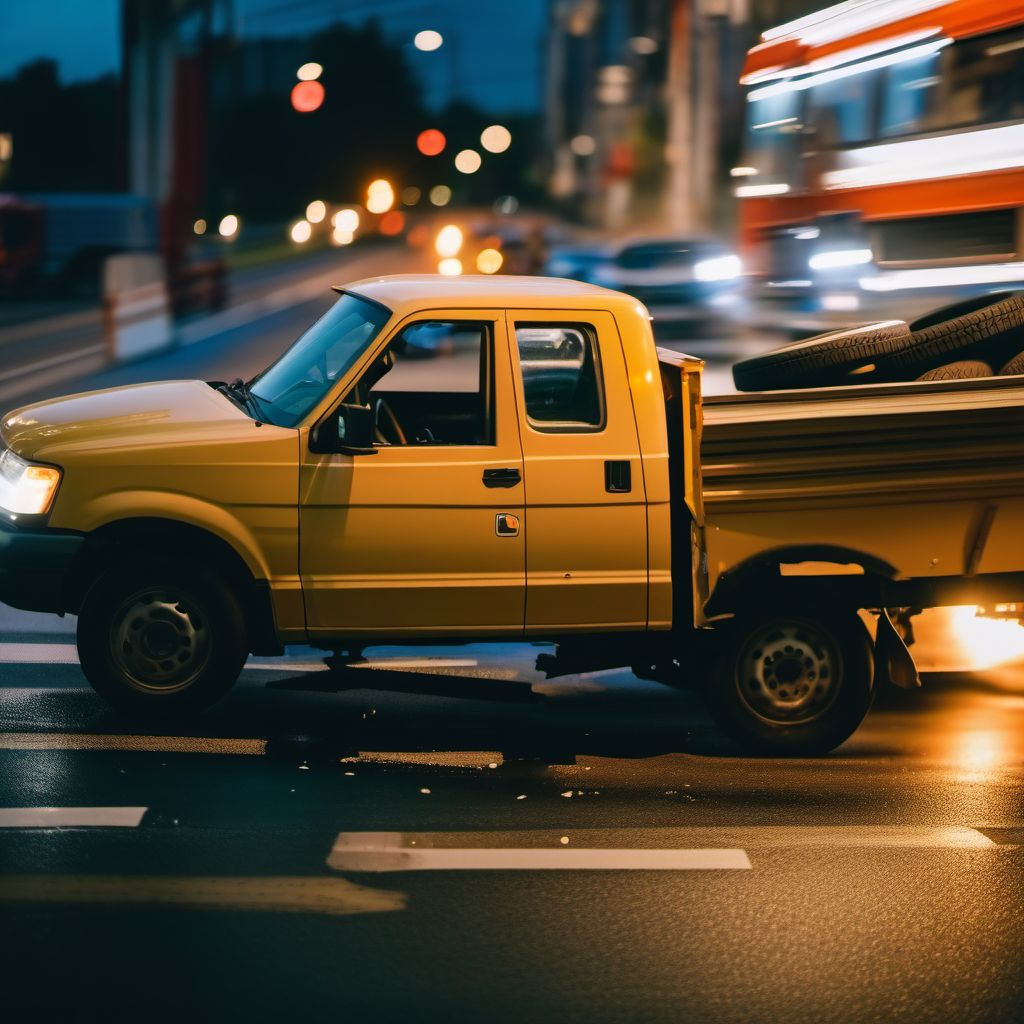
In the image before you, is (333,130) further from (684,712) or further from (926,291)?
(684,712)

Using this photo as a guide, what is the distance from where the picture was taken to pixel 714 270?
80.4 ft

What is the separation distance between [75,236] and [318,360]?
2947 centimetres

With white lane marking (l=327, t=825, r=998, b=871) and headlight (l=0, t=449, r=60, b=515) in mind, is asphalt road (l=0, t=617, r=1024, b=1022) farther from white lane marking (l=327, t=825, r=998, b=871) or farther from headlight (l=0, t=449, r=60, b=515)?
A: headlight (l=0, t=449, r=60, b=515)

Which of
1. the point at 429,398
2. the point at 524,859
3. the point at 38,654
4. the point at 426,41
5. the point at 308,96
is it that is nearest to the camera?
the point at 524,859

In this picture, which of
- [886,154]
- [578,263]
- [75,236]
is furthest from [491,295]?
[75,236]

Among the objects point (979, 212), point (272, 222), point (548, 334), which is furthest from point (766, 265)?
point (272, 222)

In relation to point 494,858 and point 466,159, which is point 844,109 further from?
point 466,159

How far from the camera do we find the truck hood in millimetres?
7059

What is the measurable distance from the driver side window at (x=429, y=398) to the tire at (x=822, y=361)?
4.26 feet

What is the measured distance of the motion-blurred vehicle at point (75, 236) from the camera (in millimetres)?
35000

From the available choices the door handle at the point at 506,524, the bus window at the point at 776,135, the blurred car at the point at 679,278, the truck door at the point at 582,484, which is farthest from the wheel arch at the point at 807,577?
the blurred car at the point at 679,278

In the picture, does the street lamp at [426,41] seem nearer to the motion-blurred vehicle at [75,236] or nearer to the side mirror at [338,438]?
the motion-blurred vehicle at [75,236]

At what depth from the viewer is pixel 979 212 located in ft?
47.9

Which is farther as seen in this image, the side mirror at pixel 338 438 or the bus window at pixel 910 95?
the bus window at pixel 910 95
